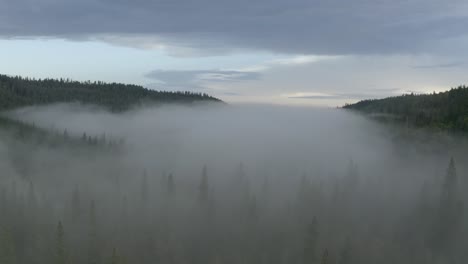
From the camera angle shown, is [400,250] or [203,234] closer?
[400,250]

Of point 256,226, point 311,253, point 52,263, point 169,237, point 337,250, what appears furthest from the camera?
point 256,226

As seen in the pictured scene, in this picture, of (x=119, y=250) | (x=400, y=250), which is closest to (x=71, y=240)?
(x=119, y=250)

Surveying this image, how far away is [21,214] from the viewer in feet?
565

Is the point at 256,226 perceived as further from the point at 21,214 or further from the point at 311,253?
the point at 21,214

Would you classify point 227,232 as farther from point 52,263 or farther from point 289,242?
point 52,263

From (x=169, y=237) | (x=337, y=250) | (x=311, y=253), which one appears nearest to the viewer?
(x=311, y=253)

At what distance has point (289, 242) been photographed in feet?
561

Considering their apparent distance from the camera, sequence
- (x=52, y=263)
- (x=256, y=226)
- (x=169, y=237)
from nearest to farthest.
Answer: (x=52, y=263), (x=169, y=237), (x=256, y=226)

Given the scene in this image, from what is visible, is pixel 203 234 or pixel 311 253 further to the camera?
pixel 203 234

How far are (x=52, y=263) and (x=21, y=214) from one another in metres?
42.7

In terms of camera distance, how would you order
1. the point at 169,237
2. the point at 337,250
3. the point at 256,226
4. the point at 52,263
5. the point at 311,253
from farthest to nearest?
the point at 256,226
the point at 169,237
the point at 337,250
the point at 311,253
the point at 52,263

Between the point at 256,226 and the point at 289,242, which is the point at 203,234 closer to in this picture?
the point at 256,226

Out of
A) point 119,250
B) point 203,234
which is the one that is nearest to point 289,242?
point 203,234

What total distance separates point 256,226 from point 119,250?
56143 millimetres
